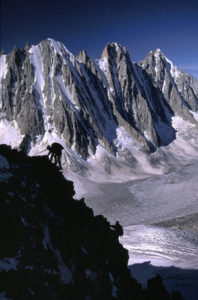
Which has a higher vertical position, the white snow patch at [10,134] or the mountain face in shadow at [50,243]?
the white snow patch at [10,134]

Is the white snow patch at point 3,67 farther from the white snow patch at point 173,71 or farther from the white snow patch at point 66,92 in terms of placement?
the white snow patch at point 173,71

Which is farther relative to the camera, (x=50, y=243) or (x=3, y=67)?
(x=3, y=67)

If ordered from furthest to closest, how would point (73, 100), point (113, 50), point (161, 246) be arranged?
1. point (113, 50)
2. point (73, 100)
3. point (161, 246)

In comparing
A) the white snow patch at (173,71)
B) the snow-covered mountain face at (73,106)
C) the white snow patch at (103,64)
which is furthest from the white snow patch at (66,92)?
the white snow patch at (173,71)

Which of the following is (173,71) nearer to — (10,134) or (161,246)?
(10,134)

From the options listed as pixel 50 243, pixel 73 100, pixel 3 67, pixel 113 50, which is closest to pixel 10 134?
pixel 73 100

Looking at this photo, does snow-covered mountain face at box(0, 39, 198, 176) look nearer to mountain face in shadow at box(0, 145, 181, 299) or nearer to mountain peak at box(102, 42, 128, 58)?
mountain peak at box(102, 42, 128, 58)
